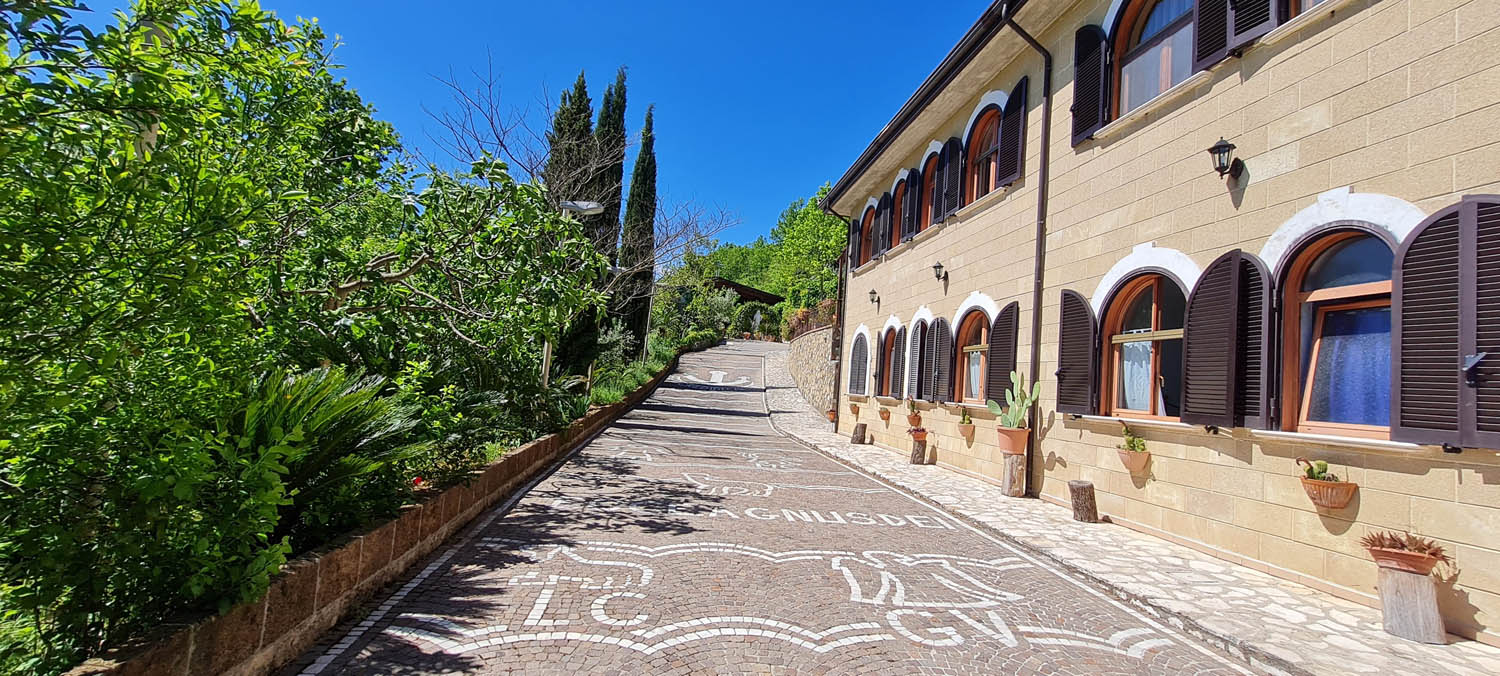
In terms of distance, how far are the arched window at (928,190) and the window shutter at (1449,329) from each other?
7978 millimetres

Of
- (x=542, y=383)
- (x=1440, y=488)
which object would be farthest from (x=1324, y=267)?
(x=542, y=383)

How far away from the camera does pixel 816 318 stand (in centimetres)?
2333

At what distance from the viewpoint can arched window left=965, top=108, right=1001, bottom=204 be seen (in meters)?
10.2

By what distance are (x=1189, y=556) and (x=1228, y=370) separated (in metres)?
1.63

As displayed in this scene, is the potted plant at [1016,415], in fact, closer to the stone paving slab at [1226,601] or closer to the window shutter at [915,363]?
A: the stone paving slab at [1226,601]

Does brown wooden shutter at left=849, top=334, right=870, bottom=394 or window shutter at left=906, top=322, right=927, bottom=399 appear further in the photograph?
brown wooden shutter at left=849, top=334, right=870, bottom=394

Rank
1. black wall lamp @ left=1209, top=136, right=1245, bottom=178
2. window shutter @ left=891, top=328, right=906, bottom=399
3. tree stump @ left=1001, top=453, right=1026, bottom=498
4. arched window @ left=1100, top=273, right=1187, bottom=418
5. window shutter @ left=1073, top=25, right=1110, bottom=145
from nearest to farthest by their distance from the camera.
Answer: black wall lamp @ left=1209, top=136, right=1245, bottom=178
arched window @ left=1100, top=273, right=1187, bottom=418
window shutter @ left=1073, top=25, right=1110, bottom=145
tree stump @ left=1001, top=453, right=1026, bottom=498
window shutter @ left=891, top=328, right=906, bottom=399

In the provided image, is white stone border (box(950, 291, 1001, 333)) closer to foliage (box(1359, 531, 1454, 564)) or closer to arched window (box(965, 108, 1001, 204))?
arched window (box(965, 108, 1001, 204))

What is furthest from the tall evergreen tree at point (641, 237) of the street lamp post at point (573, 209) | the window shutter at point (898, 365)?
the window shutter at point (898, 365)

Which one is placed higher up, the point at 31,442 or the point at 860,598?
the point at 31,442

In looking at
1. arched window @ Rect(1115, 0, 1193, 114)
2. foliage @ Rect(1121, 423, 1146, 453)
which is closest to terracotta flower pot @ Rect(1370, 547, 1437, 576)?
foliage @ Rect(1121, 423, 1146, 453)

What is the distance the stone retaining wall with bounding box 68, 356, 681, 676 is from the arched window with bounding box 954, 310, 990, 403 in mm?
7251

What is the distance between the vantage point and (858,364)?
15766 mm

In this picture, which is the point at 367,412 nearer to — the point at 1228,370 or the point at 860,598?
the point at 860,598
